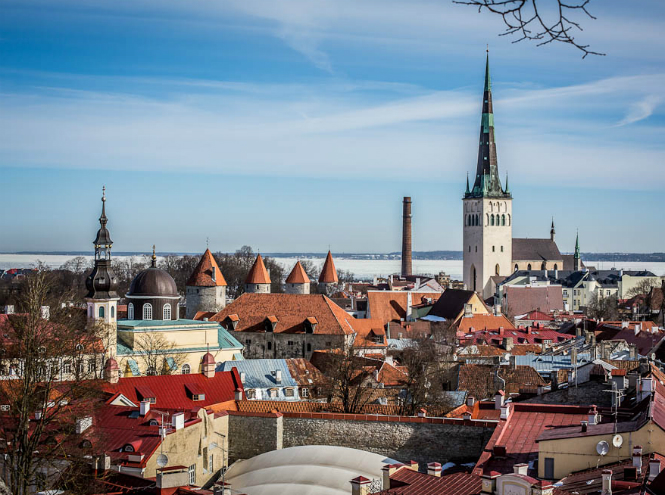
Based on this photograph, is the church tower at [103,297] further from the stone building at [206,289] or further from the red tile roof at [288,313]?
the stone building at [206,289]

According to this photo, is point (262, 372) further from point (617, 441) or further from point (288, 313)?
point (617, 441)

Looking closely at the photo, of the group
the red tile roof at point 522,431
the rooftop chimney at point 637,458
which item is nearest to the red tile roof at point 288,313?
the red tile roof at point 522,431

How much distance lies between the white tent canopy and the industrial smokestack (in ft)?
314

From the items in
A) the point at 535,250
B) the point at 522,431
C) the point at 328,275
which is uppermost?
the point at 535,250

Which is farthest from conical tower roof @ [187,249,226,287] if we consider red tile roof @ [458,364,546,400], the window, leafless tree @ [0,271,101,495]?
the window

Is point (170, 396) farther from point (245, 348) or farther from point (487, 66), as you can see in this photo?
point (487, 66)

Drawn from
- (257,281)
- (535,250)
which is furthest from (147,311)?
(535,250)

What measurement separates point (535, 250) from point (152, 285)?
79783 millimetres

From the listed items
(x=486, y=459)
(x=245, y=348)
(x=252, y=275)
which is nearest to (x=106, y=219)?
(x=245, y=348)

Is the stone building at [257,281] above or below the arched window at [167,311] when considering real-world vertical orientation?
above

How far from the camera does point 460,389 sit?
3853cm

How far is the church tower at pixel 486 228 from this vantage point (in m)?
113

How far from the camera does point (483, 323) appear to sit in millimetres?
65438

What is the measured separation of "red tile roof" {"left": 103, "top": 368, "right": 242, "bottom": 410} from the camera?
3350cm
